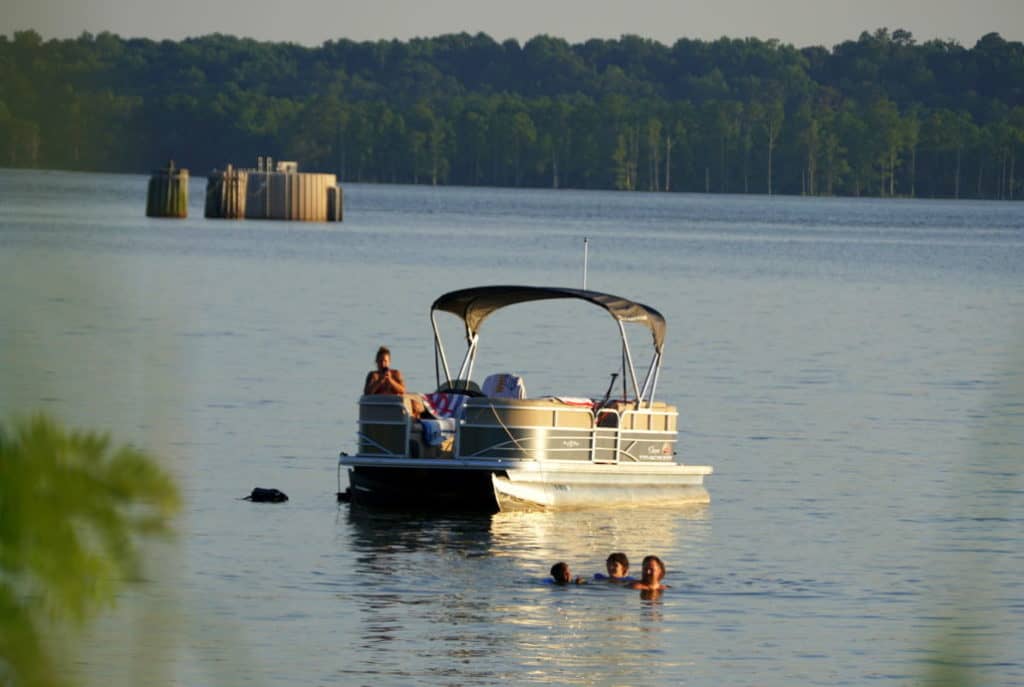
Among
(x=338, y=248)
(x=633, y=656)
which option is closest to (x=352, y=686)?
(x=633, y=656)

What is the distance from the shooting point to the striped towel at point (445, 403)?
25938 millimetres

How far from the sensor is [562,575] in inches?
859

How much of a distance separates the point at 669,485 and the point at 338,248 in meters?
109

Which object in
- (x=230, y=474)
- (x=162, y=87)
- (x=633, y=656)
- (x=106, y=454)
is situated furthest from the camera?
(x=230, y=474)

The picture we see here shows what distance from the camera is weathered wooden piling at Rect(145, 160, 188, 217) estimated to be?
136 m

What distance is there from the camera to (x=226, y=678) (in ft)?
6.02

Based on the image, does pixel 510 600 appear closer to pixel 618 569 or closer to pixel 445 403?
pixel 618 569

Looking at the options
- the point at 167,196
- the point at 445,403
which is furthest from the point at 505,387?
the point at 167,196

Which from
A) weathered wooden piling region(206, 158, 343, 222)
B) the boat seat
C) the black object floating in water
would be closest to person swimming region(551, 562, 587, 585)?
the boat seat

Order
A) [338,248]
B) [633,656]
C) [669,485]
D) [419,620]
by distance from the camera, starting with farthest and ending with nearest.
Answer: [338,248] < [669,485] < [419,620] < [633,656]

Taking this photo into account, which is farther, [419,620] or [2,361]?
[419,620]

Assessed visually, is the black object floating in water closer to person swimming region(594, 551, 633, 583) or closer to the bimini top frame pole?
the bimini top frame pole

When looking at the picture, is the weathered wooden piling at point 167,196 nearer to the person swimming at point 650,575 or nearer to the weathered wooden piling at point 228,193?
the weathered wooden piling at point 228,193

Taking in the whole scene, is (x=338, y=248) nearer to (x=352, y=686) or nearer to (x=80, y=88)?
(x=352, y=686)
